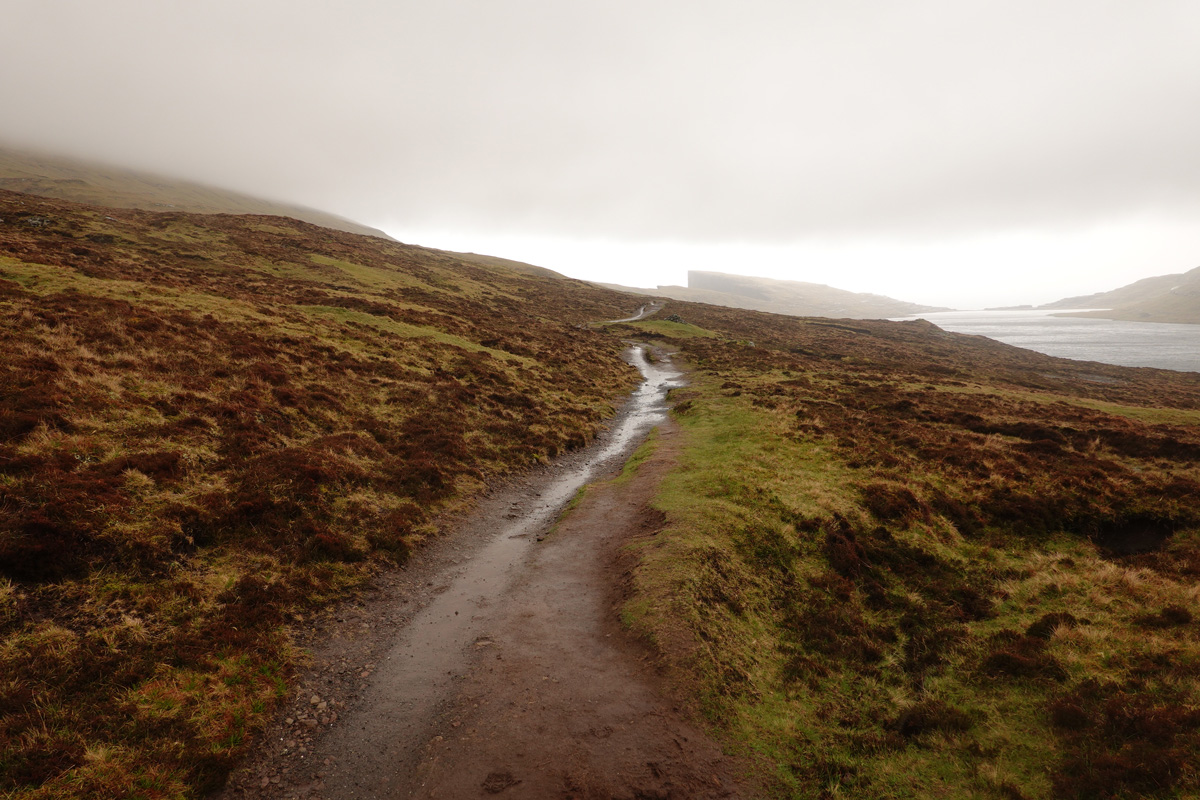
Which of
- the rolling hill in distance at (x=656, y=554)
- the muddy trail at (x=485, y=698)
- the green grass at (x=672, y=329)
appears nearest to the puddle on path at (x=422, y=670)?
the muddy trail at (x=485, y=698)

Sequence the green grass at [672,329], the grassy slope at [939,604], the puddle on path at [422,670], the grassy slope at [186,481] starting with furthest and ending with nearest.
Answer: the green grass at [672,329] → the grassy slope at [939,604] → the puddle on path at [422,670] → the grassy slope at [186,481]

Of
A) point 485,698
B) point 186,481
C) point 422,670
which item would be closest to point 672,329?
point 186,481

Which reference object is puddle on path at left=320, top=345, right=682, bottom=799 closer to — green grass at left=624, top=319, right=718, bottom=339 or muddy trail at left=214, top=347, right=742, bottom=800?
muddy trail at left=214, top=347, right=742, bottom=800

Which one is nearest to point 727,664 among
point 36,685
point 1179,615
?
point 1179,615

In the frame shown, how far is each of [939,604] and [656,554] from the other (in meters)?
8.33

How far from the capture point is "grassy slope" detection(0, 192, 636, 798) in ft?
25.7

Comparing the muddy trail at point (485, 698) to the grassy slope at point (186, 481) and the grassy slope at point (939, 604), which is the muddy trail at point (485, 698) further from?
the grassy slope at point (939, 604)

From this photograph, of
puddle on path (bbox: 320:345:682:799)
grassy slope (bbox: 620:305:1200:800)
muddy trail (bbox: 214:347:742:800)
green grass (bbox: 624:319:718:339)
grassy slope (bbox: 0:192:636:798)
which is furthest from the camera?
green grass (bbox: 624:319:718:339)

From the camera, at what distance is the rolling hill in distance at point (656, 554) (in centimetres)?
823

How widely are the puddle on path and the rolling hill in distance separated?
96 cm

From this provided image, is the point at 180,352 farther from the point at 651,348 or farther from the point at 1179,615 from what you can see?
the point at 651,348

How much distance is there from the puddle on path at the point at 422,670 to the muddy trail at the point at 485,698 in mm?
28

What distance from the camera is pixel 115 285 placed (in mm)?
28453

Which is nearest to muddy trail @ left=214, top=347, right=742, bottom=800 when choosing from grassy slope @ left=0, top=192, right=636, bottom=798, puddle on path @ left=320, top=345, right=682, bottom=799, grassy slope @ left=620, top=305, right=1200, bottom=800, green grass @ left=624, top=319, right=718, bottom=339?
puddle on path @ left=320, top=345, right=682, bottom=799
